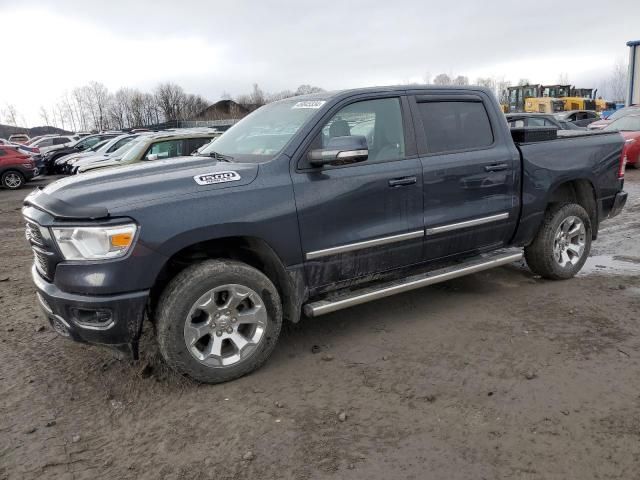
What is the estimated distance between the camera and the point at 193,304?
334 cm

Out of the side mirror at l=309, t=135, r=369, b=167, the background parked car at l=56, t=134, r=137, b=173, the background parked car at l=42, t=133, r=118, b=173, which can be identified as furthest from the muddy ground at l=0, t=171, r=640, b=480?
the background parked car at l=42, t=133, r=118, b=173

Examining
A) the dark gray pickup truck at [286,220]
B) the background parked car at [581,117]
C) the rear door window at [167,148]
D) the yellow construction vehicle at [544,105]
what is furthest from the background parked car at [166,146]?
the yellow construction vehicle at [544,105]

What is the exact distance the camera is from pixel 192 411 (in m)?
3.25

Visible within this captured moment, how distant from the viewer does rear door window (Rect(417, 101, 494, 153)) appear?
442cm

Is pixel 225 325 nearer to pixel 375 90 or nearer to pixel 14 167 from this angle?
pixel 375 90

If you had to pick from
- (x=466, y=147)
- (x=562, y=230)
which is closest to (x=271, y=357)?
(x=466, y=147)

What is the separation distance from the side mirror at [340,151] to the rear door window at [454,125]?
2.97 ft

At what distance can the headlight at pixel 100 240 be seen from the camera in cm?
311

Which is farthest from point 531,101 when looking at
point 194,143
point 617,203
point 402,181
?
point 402,181

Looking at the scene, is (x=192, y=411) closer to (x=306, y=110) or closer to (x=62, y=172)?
(x=306, y=110)

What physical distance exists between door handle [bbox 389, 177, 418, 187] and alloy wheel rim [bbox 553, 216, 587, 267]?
6.50 ft

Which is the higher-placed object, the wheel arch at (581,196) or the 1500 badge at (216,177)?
the 1500 badge at (216,177)

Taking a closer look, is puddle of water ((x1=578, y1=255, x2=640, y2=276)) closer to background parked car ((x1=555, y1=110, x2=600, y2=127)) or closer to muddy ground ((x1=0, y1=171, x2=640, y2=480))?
muddy ground ((x1=0, y1=171, x2=640, y2=480))

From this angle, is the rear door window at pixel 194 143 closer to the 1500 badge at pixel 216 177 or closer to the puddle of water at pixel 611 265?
the puddle of water at pixel 611 265
